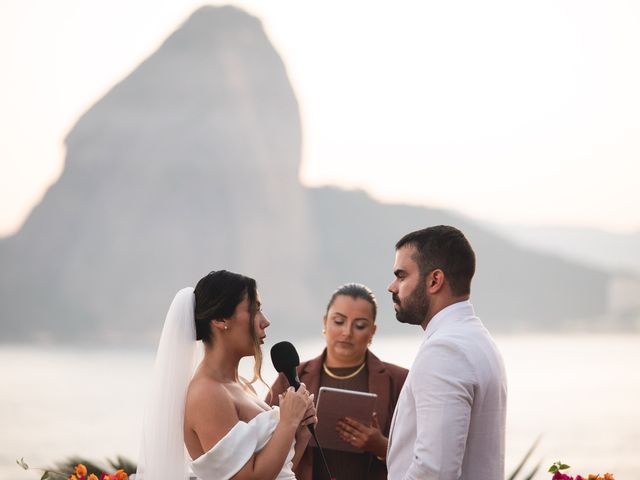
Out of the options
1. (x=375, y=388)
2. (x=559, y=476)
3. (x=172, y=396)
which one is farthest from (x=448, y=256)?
(x=375, y=388)

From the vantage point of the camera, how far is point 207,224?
7669cm

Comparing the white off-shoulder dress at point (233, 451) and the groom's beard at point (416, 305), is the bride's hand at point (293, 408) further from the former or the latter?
the groom's beard at point (416, 305)

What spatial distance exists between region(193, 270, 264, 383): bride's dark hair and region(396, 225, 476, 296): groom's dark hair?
66 cm

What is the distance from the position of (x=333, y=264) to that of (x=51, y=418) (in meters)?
24.6

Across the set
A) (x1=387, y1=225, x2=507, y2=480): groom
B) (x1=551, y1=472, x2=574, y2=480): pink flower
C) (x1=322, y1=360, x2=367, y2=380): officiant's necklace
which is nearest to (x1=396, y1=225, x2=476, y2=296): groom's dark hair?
(x1=387, y1=225, x2=507, y2=480): groom

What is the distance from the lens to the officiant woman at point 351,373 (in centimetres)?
394

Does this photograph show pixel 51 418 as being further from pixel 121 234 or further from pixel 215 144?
pixel 215 144

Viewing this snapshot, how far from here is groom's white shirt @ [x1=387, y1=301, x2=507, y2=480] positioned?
237cm

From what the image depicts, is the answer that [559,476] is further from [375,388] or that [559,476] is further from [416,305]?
[416,305]

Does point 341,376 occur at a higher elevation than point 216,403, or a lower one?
lower

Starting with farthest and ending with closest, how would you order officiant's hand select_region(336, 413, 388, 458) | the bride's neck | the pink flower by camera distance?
officiant's hand select_region(336, 413, 388, 458) < the pink flower < the bride's neck

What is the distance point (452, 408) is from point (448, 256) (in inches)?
17.0

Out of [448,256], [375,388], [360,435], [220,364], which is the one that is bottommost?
[360,435]

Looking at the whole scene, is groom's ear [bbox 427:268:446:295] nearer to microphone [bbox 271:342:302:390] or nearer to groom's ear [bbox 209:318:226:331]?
microphone [bbox 271:342:302:390]
